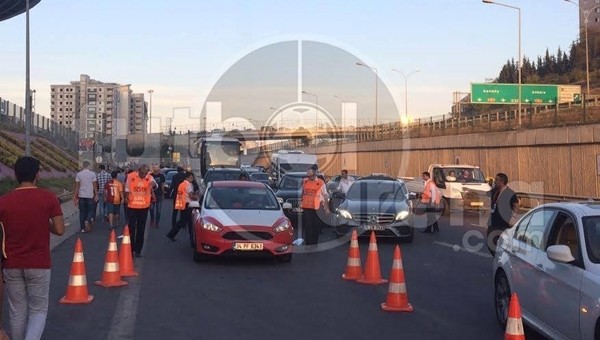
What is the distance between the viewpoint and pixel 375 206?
688 inches

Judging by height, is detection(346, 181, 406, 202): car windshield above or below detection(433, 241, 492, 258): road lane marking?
above

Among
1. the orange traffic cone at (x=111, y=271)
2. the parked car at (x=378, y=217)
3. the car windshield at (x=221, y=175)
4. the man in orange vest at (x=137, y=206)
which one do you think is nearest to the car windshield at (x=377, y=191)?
the parked car at (x=378, y=217)

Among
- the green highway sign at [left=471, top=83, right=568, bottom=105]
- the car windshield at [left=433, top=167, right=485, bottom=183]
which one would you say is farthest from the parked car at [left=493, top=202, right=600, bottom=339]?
the green highway sign at [left=471, top=83, right=568, bottom=105]

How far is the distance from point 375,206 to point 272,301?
8081 mm

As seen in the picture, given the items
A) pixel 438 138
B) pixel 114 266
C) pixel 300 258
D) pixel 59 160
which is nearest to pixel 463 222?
pixel 300 258

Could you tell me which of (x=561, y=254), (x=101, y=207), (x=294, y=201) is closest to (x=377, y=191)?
(x=294, y=201)

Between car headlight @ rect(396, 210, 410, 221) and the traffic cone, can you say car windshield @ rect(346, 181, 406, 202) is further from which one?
the traffic cone

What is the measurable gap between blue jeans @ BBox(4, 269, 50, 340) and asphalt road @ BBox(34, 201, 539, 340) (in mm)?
1385

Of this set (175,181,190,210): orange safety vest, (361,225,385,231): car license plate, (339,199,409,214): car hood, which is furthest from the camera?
→ (175,181,190,210): orange safety vest

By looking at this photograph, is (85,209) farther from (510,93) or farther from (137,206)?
(510,93)

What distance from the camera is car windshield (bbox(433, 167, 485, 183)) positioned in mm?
29016

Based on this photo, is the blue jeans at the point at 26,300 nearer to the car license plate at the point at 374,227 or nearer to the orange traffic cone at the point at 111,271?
the orange traffic cone at the point at 111,271

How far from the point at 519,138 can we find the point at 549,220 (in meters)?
28.9

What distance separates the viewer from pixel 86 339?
748cm
